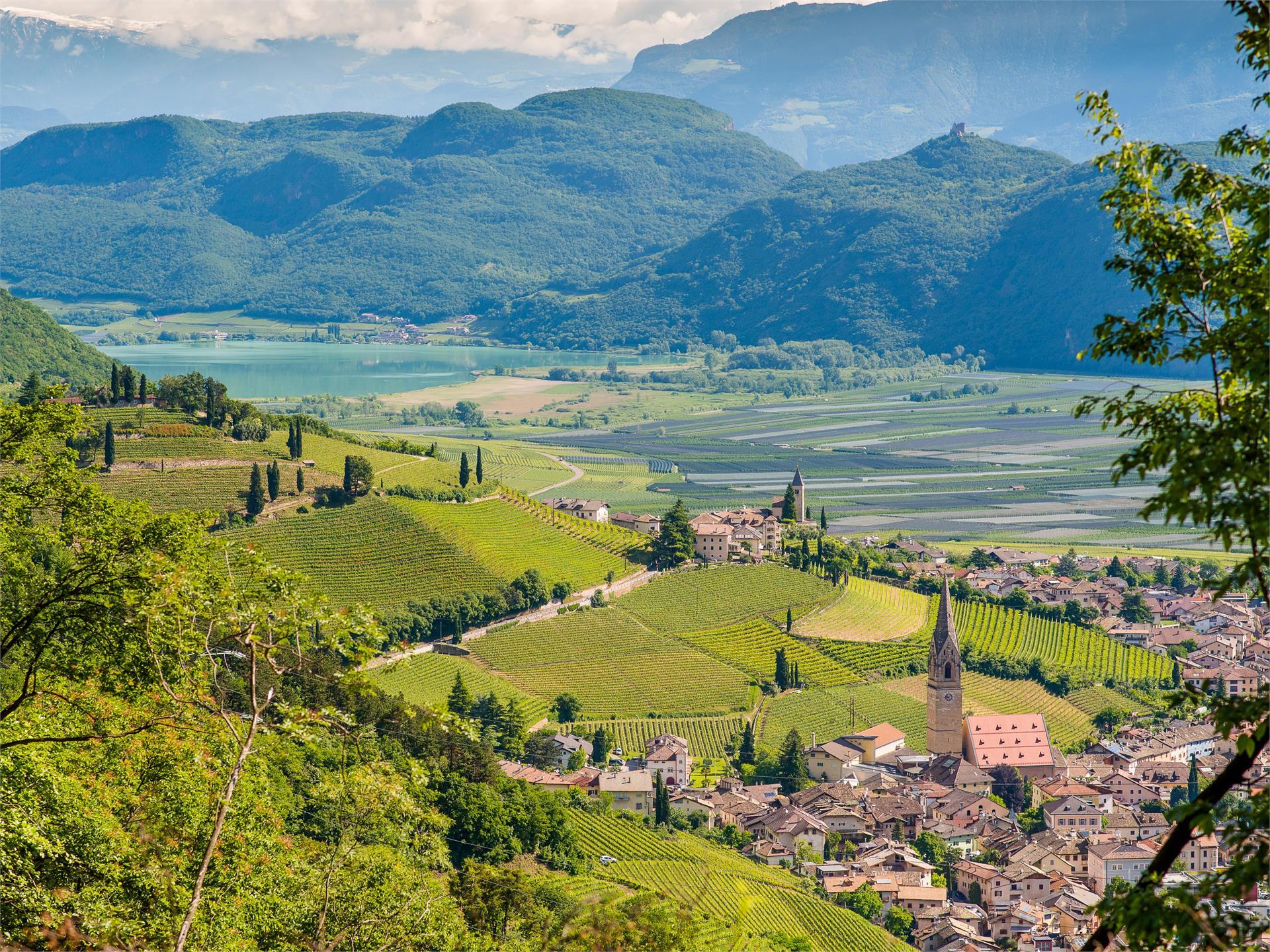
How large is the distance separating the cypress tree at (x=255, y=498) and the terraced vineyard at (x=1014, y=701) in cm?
2257

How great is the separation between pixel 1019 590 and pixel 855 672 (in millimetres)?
12595

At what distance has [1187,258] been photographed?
275 inches

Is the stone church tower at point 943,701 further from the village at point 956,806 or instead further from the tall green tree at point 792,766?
the tall green tree at point 792,766

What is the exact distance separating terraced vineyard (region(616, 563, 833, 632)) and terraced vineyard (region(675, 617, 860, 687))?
760 millimetres

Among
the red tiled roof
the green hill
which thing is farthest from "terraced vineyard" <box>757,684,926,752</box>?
the green hill

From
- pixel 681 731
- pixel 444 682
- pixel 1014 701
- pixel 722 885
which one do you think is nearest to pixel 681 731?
pixel 681 731

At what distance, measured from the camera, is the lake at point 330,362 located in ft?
453

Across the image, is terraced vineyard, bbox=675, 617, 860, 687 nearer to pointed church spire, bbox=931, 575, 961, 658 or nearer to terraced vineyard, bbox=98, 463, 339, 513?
pointed church spire, bbox=931, 575, 961, 658

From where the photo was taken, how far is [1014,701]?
162 ft

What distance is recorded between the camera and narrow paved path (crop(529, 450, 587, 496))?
259 ft

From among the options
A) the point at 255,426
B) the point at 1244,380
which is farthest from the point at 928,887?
the point at 255,426

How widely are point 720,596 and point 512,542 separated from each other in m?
8.13

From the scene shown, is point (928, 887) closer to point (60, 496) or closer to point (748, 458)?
point (60, 496)

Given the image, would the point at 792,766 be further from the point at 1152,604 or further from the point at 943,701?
the point at 1152,604
